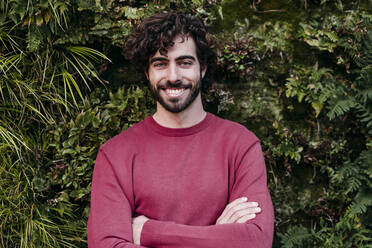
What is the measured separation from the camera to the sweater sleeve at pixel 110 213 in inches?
90.4

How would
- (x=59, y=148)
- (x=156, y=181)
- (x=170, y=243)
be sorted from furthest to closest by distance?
(x=59, y=148)
(x=156, y=181)
(x=170, y=243)

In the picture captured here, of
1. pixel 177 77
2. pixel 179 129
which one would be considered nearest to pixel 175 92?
pixel 177 77

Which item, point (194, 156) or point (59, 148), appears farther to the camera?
point (59, 148)

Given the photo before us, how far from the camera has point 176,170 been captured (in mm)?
2537

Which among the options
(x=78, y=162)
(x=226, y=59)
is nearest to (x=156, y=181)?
(x=78, y=162)

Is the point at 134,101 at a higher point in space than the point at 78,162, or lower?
higher

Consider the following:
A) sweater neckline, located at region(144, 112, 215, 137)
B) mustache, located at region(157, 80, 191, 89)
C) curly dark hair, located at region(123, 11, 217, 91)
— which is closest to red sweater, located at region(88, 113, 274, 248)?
sweater neckline, located at region(144, 112, 215, 137)

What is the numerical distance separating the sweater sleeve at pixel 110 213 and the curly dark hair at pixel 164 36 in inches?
32.3

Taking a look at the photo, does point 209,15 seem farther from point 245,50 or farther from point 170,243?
point 170,243

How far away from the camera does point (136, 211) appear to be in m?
2.55

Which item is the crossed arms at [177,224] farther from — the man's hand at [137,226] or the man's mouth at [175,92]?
the man's mouth at [175,92]

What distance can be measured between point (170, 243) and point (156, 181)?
428 millimetres

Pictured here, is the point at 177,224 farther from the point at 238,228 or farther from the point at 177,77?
the point at 177,77

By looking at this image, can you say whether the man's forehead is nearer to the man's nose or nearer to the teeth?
the man's nose
